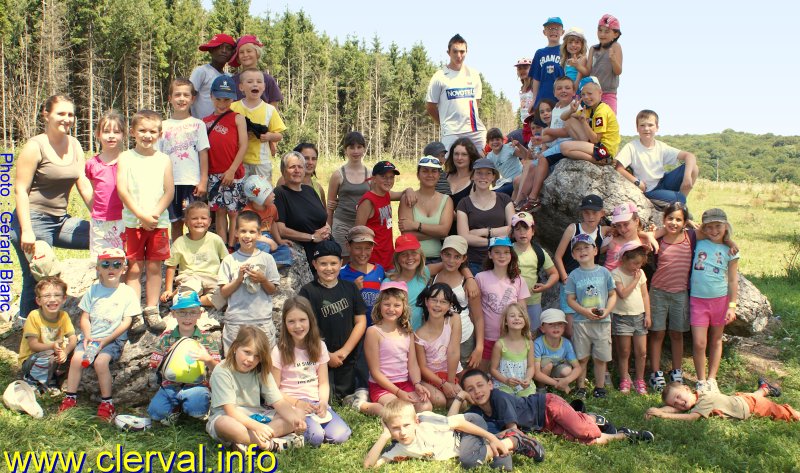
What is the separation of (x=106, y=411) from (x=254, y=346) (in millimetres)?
1561

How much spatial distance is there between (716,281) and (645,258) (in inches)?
29.1

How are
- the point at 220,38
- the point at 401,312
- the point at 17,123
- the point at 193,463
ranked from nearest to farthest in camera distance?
the point at 193,463 → the point at 401,312 → the point at 220,38 → the point at 17,123

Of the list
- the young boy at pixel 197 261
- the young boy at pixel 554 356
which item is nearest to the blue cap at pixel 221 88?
the young boy at pixel 197 261

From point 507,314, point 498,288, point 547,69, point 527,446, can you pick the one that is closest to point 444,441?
point 527,446

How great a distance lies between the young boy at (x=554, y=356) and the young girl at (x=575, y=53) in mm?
3307

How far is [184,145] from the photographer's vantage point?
6062mm

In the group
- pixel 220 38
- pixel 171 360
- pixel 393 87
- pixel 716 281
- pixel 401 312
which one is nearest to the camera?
pixel 171 360

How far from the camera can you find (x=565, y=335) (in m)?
6.33

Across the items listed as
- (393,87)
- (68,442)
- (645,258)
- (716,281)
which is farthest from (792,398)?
(393,87)

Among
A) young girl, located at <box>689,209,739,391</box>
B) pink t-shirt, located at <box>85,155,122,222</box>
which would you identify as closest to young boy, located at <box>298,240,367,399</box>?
pink t-shirt, located at <box>85,155,122,222</box>

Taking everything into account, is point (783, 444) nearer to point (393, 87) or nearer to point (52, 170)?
point (52, 170)

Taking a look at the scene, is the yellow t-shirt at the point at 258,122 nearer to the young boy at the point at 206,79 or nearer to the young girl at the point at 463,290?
the young boy at the point at 206,79

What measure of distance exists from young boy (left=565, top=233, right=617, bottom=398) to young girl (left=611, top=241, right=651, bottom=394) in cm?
23

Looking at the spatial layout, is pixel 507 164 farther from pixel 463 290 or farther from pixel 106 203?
pixel 106 203
